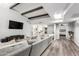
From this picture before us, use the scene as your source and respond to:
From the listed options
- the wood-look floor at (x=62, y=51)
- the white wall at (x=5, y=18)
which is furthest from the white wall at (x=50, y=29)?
the white wall at (x=5, y=18)

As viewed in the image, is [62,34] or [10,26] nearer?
[10,26]

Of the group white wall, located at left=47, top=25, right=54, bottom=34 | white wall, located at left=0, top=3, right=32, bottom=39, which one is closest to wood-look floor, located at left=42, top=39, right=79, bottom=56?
white wall, located at left=0, top=3, right=32, bottom=39

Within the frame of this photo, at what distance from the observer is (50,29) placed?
35.4ft

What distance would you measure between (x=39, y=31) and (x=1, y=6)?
7.26m

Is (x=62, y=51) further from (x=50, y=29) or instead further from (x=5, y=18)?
(x=50, y=29)

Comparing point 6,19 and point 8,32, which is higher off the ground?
point 6,19

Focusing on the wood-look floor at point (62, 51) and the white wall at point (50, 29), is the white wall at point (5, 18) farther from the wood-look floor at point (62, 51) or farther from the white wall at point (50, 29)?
the white wall at point (50, 29)

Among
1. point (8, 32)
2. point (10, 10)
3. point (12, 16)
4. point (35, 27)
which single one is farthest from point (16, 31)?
point (35, 27)

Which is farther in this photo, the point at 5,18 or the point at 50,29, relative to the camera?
the point at 50,29

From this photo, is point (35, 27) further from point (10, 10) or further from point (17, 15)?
point (10, 10)

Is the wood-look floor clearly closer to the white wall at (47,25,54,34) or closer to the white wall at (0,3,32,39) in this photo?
the white wall at (0,3,32,39)

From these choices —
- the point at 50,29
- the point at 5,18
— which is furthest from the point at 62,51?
the point at 50,29

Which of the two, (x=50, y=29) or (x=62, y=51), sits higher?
(x=50, y=29)

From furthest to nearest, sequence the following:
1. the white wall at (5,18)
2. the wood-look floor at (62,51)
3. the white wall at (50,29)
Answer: the white wall at (50,29)
the white wall at (5,18)
the wood-look floor at (62,51)
